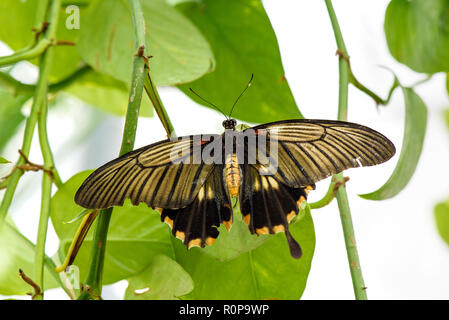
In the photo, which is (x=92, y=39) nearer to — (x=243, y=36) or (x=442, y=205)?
(x=243, y=36)

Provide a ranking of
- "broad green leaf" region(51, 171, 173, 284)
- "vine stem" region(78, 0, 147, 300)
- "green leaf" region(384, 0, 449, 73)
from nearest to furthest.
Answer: "vine stem" region(78, 0, 147, 300) → "broad green leaf" region(51, 171, 173, 284) → "green leaf" region(384, 0, 449, 73)

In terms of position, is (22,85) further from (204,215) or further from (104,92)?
(204,215)

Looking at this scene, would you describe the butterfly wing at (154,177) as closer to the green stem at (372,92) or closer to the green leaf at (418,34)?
the green stem at (372,92)

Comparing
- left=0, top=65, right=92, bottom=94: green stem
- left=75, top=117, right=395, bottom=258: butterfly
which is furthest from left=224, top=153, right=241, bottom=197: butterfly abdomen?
left=0, top=65, right=92, bottom=94: green stem

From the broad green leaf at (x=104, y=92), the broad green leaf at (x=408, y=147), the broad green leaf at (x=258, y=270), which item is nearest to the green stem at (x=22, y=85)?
the broad green leaf at (x=104, y=92)

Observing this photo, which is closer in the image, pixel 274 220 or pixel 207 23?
pixel 274 220

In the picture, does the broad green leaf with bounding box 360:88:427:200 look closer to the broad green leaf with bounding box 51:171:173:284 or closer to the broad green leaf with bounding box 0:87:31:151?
the broad green leaf with bounding box 51:171:173:284
